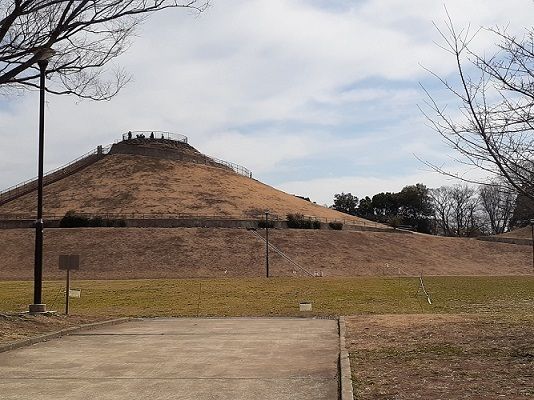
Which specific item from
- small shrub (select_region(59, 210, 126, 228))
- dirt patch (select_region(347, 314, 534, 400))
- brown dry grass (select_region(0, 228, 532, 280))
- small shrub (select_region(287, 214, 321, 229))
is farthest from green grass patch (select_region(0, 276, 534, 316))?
small shrub (select_region(287, 214, 321, 229))

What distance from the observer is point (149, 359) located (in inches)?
354

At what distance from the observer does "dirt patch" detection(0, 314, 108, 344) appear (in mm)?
11125

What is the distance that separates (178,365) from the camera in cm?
846

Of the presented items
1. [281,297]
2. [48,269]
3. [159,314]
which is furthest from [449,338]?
[48,269]

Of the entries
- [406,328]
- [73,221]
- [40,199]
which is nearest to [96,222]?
[73,221]

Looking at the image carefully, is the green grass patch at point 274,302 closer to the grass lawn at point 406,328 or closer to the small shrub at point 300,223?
the grass lawn at point 406,328

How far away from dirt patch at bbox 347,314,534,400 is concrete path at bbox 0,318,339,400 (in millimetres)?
496

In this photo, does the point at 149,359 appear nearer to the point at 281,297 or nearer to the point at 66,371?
the point at 66,371

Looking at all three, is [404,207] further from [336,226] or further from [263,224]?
[263,224]

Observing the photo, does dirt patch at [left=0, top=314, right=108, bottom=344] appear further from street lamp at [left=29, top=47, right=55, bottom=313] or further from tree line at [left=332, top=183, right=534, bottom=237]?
tree line at [left=332, top=183, right=534, bottom=237]

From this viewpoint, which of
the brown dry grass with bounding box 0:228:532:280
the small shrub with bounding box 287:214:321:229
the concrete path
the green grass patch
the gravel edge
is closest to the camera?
the concrete path

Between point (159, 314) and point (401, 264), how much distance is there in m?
40.5

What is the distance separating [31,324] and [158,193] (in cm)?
6455

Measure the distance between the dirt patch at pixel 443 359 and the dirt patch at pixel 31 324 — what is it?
5.92 meters
